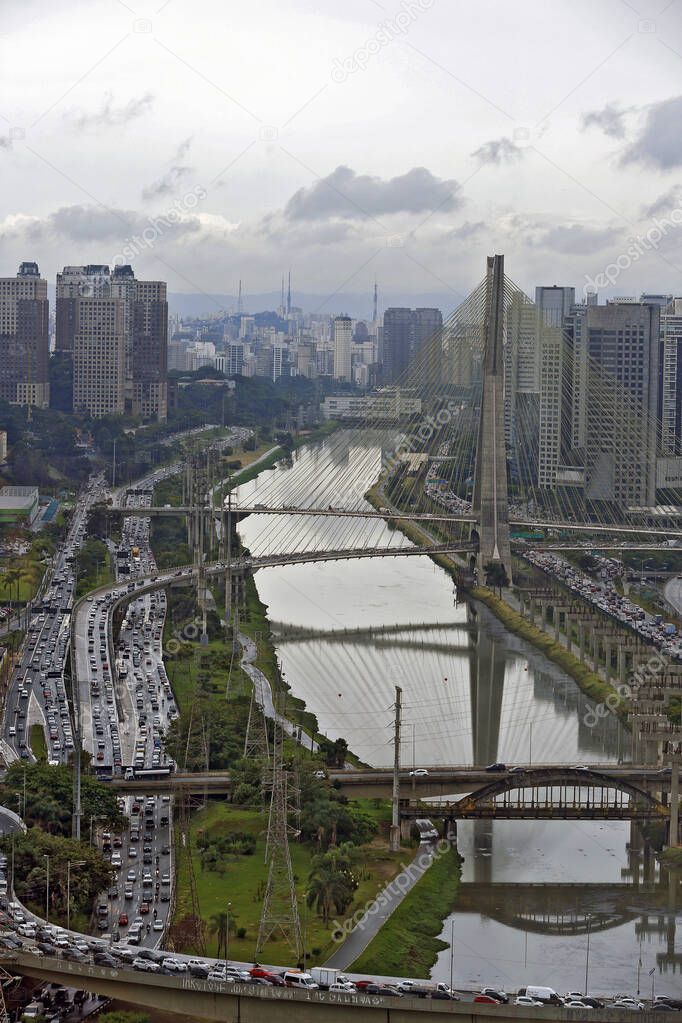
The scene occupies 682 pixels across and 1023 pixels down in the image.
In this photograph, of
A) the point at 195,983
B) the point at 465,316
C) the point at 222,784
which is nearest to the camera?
the point at 195,983

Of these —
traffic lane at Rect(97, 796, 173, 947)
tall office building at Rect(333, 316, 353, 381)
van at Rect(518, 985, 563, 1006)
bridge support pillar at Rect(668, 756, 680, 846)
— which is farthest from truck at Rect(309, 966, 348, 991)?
tall office building at Rect(333, 316, 353, 381)

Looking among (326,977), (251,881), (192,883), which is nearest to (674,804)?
(251,881)

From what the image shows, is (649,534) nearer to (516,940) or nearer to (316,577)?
(316,577)

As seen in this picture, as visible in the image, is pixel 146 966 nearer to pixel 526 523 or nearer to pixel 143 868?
pixel 143 868

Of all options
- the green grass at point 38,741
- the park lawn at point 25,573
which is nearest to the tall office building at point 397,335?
the park lawn at point 25,573

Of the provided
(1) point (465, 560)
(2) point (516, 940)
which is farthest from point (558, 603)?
(2) point (516, 940)

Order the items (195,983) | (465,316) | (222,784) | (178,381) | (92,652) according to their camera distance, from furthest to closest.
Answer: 1. (178,381)
2. (465,316)
3. (92,652)
4. (222,784)
5. (195,983)

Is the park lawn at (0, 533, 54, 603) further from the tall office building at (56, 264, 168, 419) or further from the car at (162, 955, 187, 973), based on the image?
the tall office building at (56, 264, 168, 419)
